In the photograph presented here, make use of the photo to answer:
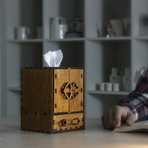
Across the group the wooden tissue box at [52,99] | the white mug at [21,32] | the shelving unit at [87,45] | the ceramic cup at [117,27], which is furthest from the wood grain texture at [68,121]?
the white mug at [21,32]

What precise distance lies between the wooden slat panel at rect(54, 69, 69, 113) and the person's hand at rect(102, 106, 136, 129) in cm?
15

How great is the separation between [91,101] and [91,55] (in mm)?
396

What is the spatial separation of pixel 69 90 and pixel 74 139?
8.2 inches

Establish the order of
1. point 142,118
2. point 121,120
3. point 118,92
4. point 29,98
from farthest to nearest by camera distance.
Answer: point 118,92, point 142,118, point 121,120, point 29,98

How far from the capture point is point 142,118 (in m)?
1.50

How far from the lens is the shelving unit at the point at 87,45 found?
10.0 ft

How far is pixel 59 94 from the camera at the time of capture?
1.14 meters

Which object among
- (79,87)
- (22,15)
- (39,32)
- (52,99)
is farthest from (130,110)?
(22,15)

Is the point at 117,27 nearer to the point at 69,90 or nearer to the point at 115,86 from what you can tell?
the point at 115,86

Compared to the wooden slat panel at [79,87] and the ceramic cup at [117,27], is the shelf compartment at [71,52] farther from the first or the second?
the wooden slat panel at [79,87]

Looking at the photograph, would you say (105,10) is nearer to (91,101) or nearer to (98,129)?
(91,101)

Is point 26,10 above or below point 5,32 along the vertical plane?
above

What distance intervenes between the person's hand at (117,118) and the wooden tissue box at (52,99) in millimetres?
87

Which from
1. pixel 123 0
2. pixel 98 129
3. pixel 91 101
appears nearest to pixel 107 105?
pixel 91 101
